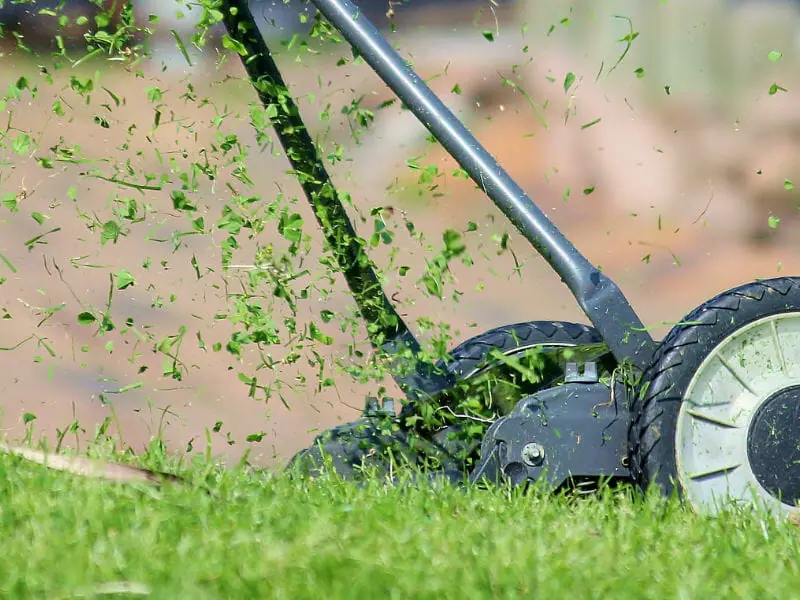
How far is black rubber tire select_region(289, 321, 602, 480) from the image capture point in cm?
308

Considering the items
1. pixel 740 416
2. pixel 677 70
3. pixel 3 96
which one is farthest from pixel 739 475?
pixel 677 70

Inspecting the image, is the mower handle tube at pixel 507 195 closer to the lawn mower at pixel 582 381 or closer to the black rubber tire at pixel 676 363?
the lawn mower at pixel 582 381

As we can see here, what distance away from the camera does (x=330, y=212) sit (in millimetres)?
3012

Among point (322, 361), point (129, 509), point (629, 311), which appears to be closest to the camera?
point (129, 509)

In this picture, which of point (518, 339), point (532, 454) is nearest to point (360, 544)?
point (532, 454)

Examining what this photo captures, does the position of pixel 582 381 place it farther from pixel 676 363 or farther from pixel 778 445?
pixel 778 445

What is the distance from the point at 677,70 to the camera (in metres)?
5.86

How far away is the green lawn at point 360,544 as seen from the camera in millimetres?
1823

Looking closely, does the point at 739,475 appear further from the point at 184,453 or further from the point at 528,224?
the point at 184,453

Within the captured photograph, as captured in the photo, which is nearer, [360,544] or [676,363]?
[360,544]

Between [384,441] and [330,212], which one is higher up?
[330,212]

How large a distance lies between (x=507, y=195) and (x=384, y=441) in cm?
70

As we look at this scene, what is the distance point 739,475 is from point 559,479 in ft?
1.30

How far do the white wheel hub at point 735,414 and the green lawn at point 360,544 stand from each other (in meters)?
0.12
